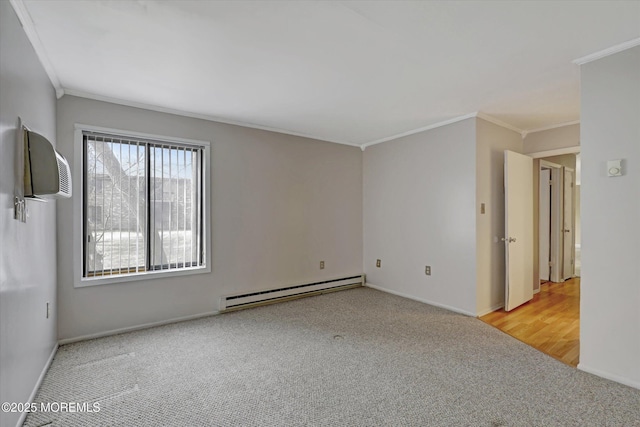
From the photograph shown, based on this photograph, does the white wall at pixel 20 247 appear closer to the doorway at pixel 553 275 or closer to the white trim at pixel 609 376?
the white trim at pixel 609 376

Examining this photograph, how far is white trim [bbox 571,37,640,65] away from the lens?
7.04 ft

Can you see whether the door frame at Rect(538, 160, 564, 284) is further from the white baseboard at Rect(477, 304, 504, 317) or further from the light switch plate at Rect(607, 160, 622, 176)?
the light switch plate at Rect(607, 160, 622, 176)

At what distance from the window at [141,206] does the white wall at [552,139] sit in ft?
14.1

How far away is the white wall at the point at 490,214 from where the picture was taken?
12.1 ft

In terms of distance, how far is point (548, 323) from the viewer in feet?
11.3

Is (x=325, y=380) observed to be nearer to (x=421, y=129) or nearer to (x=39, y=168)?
(x=39, y=168)

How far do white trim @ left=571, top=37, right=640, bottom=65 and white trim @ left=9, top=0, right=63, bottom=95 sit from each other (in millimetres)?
3723

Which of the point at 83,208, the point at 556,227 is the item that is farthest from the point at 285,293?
the point at 556,227

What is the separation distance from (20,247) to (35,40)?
140 centimetres

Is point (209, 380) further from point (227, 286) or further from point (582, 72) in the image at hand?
point (582, 72)

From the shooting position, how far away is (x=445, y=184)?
3973 mm

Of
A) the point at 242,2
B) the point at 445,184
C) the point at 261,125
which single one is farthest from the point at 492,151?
the point at 242,2

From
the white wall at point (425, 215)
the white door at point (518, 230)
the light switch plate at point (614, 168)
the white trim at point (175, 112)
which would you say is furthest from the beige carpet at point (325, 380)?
the white trim at point (175, 112)

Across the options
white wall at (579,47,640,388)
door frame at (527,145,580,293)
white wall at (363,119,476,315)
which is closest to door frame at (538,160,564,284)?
door frame at (527,145,580,293)
